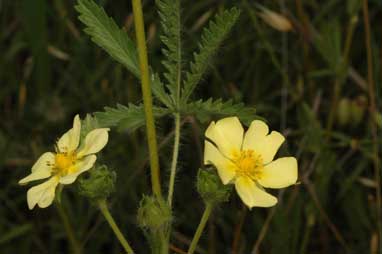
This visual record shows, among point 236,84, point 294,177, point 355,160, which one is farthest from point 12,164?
point 294,177

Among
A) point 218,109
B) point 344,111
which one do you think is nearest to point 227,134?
point 218,109

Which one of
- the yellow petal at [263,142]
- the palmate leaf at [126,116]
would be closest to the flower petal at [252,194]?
the yellow petal at [263,142]

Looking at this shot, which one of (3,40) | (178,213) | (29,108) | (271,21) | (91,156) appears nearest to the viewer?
(91,156)

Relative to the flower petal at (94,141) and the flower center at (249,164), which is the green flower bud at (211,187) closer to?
the flower center at (249,164)

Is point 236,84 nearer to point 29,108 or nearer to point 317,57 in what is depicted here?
point 317,57

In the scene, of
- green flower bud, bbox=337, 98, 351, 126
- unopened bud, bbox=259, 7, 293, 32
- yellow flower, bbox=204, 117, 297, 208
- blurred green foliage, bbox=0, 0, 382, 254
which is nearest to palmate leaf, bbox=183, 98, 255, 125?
yellow flower, bbox=204, 117, 297, 208

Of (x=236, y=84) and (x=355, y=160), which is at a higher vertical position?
(x=236, y=84)

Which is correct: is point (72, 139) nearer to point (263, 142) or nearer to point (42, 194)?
point (42, 194)
